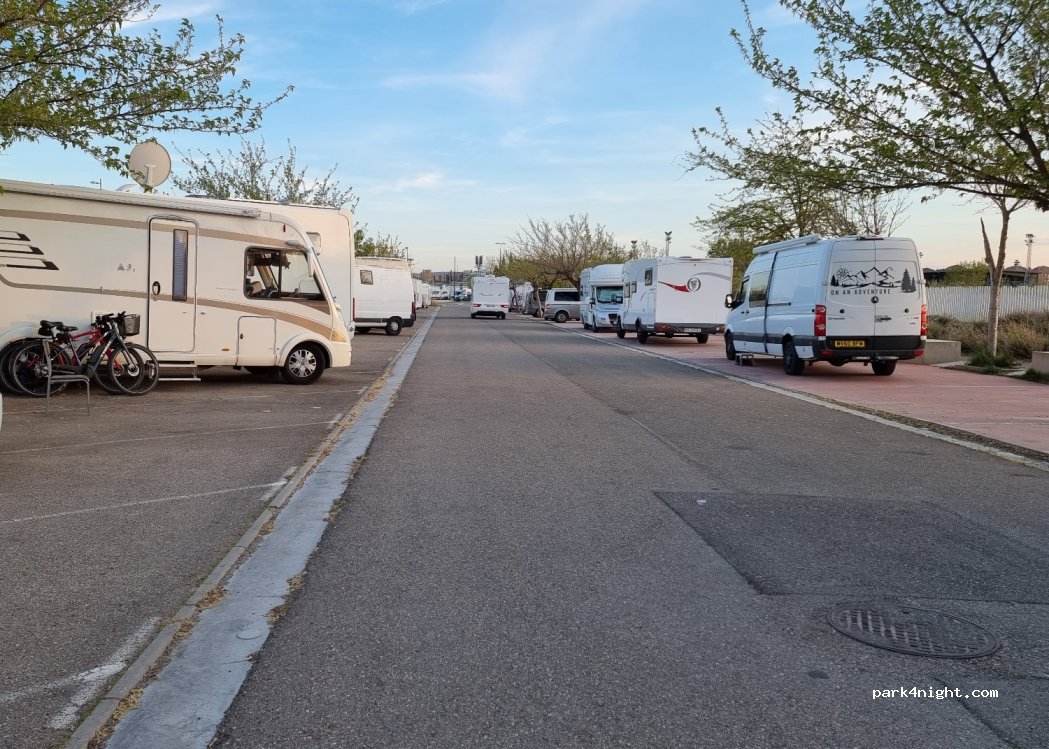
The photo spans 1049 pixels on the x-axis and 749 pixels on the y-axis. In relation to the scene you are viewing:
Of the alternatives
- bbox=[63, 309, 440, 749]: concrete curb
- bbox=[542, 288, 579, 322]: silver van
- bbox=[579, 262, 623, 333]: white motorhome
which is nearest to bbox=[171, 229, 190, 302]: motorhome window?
bbox=[63, 309, 440, 749]: concrete curb

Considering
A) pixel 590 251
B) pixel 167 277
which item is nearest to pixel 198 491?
pixel 167 277

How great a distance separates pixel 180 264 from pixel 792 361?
39.1 ft

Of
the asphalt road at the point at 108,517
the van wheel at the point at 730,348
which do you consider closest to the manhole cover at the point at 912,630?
the asphalt road at the point at 108,517

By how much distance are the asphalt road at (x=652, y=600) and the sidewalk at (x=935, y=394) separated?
240 centimetres

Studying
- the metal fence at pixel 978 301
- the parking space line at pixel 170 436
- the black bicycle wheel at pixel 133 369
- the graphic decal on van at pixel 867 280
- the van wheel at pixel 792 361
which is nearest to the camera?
the parking space line at pixel 170 436

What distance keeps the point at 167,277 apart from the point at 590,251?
205ft

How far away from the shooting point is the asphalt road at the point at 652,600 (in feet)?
10.8

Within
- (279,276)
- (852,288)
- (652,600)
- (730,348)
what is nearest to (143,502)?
(652,600)

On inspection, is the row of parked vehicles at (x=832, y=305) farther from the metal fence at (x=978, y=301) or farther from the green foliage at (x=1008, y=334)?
the metal fence at (x=978, y=301)

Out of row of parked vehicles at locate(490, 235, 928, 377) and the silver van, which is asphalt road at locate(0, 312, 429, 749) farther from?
the silver van

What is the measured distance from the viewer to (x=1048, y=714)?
3.39 meters

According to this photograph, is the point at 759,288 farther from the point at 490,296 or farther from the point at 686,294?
the point at 490,296

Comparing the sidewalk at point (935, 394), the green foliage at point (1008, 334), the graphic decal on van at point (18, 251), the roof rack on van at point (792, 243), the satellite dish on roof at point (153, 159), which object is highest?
the satellite dish on roof at point (153, 159)

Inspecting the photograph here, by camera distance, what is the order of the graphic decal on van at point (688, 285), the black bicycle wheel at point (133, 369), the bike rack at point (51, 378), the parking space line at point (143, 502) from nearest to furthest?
the parking space line at point (143, 502), the bike rack at point (51, 378), the black bicycle wheel at point (133, 369), the graphic decal on van at point (688, 285)
